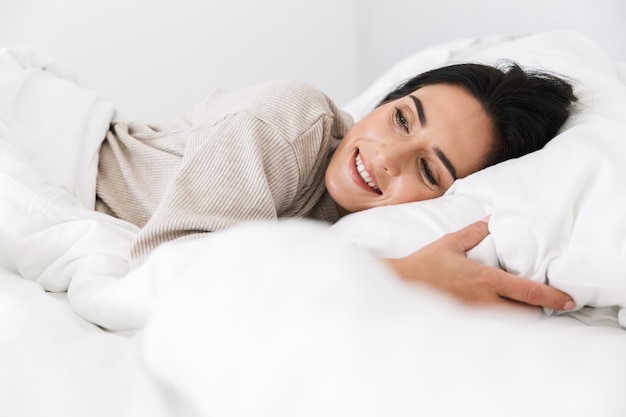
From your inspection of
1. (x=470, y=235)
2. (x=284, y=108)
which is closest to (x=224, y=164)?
(x=284, y=108)

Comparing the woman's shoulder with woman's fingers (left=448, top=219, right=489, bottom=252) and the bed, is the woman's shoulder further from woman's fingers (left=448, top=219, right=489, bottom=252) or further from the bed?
woman's fingers (left=448, top=219, right=489, bottom=252)

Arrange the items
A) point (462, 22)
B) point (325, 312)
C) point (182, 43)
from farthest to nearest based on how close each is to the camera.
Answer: point (182, 43) < point (462, 22) < point (325, 312)

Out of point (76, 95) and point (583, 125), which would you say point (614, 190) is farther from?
point (76, 95)

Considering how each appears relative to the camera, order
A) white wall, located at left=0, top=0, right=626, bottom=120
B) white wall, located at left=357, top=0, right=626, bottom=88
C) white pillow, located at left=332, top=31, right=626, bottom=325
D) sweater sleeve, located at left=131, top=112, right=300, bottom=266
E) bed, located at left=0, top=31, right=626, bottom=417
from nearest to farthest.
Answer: bed, located at left=0, top=31, right=626, bottom=417
white pillow, located at left=332, top=31, right=626, bottom=325
sweater sleeve, located at left=131, top=112, right=300, bottom=266
white wall, located at left=357, top=0, right=626, bottom=88
white wall, located at left=0, top=0, right=626, bottom=120

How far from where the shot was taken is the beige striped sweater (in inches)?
39.5

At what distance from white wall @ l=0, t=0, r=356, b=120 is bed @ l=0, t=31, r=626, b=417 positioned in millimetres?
1437

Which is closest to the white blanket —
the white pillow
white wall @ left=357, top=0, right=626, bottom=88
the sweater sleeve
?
the white pillow

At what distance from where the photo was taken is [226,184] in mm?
1036

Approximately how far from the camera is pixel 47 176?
1.20 metres

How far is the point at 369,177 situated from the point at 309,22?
5.76 ft

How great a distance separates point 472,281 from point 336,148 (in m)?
0.48

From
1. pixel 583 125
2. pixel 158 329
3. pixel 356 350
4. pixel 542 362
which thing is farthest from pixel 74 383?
pixel 583 125

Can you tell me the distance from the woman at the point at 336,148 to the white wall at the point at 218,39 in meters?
0.97

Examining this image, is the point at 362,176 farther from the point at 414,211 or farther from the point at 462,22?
the point at 462,22
